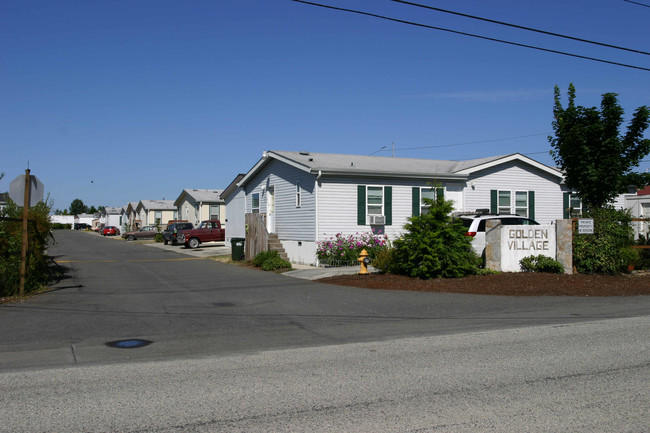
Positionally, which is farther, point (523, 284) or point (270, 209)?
point (270, 209)

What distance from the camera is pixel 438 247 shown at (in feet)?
52.4

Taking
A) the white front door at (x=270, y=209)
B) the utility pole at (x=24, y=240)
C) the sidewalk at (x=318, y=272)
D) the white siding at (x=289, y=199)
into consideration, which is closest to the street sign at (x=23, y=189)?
the utility pole at (x=24, y=240)

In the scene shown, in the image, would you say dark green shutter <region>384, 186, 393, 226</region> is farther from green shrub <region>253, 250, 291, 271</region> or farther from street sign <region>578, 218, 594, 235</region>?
street sign <region>578, 218, 594, 235</region>

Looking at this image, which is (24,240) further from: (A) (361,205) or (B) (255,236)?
(A) (361,205)

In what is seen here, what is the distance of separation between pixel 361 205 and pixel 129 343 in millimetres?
15344

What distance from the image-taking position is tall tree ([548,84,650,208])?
693 inches

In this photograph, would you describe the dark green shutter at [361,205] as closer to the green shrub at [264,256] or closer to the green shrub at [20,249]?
the green shrub at [264,256]

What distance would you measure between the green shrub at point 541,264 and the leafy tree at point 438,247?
1630mm

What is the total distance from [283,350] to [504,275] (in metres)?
9.92

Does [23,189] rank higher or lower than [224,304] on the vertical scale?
higher

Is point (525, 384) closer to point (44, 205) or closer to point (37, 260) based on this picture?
point (37, 260)

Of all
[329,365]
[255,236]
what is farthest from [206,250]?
[329,365]

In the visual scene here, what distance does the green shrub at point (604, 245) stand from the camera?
16453mm

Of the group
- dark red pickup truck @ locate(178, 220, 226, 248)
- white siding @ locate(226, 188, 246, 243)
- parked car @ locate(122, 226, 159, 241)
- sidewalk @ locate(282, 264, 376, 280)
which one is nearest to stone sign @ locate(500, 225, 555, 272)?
sidewalk @ locate(282, 264, 376, 280)
